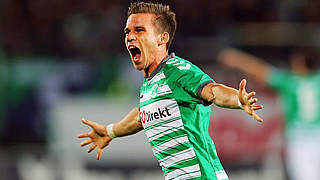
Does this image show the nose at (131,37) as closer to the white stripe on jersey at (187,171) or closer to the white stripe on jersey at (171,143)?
the white stripe on jersey at (171,143)

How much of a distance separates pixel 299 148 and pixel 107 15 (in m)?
5.61

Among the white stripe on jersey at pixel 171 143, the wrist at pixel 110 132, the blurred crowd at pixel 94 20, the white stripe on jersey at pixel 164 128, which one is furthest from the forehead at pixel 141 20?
the blurred crowd at pixel 94 20

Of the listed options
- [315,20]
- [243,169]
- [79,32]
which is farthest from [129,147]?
Result: [315,20]

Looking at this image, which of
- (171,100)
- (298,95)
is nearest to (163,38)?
(171,100)

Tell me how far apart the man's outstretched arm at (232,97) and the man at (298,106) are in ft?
17.2

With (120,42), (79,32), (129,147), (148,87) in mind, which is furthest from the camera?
(79,32)

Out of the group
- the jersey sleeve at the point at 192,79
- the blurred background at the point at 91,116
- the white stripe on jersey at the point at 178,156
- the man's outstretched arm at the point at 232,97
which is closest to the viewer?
the man's outstretched arm at the point at 232,97

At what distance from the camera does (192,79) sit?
4105 millimetres

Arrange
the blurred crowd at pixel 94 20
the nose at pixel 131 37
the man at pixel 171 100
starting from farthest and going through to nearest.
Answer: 1. the blurred crowd at pixel 94 20
2. the nose at pixel 131 37
3. the man at pixel 171 100

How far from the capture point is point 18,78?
407 inches

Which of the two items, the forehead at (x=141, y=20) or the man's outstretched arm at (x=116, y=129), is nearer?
the forehead at (x=141, y=20)

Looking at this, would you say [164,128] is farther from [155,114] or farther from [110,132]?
[110,132]

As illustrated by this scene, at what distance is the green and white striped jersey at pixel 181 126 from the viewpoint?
13.8ft

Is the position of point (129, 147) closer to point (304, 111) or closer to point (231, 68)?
point (231, 68)
